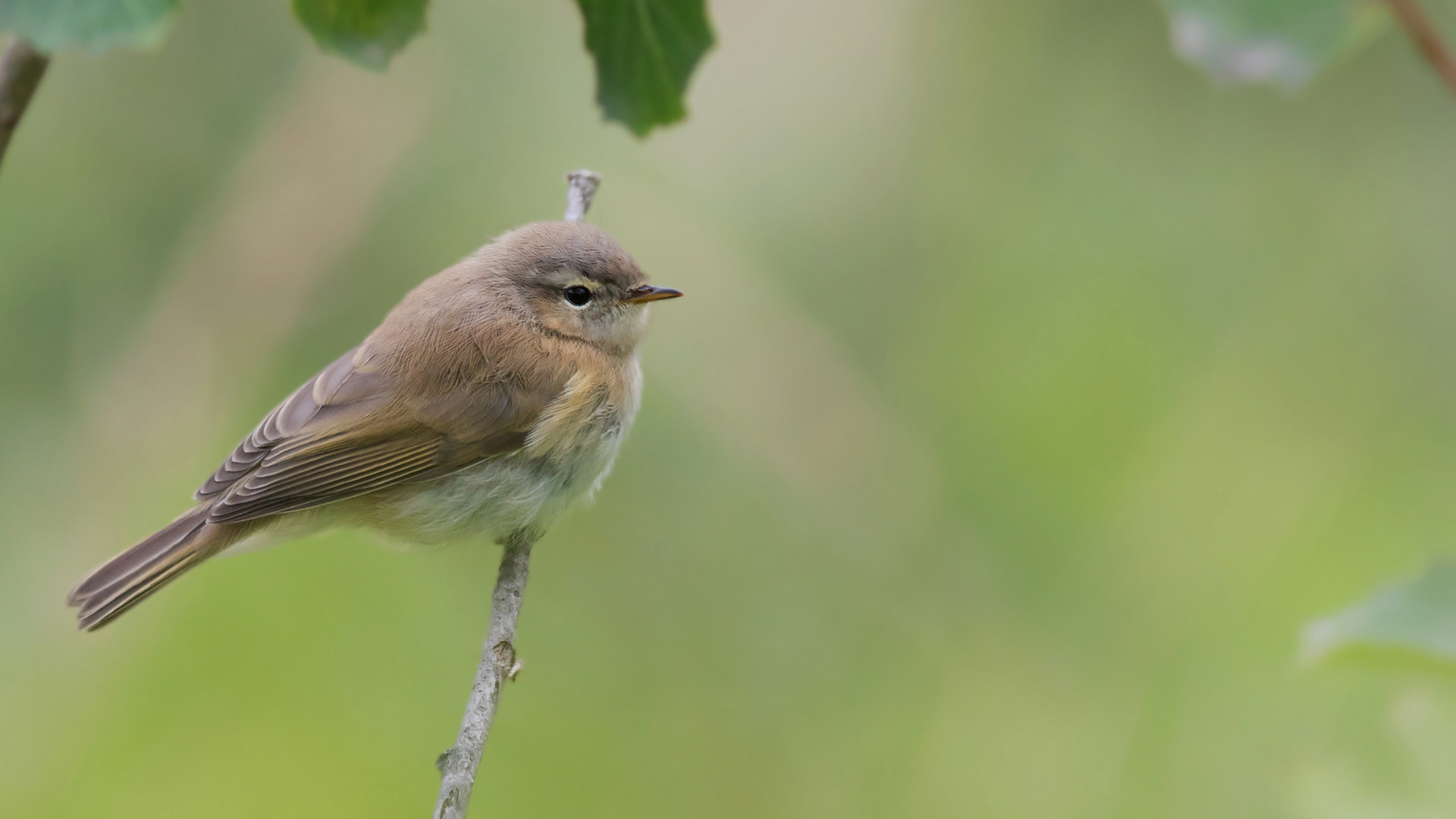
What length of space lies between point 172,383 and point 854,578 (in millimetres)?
2665

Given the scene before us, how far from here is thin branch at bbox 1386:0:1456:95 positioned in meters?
0.90

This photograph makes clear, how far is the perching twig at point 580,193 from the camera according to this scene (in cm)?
352

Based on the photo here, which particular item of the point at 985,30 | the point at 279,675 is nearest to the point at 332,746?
Answer: the point at 279,675

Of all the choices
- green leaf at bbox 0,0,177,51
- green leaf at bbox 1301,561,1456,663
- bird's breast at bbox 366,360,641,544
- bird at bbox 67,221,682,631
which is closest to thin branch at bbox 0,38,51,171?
green leaf at bbox 0,0,177,51

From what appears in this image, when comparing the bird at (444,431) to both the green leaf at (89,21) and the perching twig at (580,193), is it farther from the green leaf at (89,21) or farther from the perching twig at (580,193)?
the green leaf at (89,21)

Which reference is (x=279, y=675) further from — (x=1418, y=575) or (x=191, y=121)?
(x=1418, y=575)

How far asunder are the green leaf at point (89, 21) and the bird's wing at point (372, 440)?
206 cm

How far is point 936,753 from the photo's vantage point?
3.99 metres

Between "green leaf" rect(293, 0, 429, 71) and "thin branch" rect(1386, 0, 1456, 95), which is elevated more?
"green leaf" rect(293, 0, 429, 71)

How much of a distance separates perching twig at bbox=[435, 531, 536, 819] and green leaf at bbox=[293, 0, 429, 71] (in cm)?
131

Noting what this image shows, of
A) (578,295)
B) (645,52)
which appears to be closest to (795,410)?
(578,295)

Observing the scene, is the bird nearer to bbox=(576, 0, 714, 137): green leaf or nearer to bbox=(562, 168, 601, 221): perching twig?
bbox=(562, 168, 601, 221): perching twig

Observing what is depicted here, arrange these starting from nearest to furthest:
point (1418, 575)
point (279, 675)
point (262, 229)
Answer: point (1418, 575), point (279, 675), point (262, 229)

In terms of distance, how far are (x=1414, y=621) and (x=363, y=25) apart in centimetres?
131
